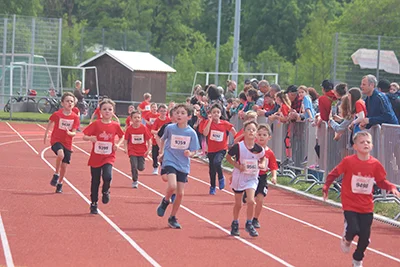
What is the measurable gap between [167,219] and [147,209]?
118 cm

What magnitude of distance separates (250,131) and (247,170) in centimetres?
49

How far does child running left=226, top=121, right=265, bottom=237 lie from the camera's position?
12.7 metres

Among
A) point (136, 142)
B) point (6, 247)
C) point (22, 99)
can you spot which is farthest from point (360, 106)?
point (22, 99)

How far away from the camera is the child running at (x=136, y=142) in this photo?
18.2 metres

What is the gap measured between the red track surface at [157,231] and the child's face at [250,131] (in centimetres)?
126

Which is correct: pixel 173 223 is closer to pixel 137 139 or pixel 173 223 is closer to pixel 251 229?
pixel 251 229

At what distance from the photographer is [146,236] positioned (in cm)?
1213

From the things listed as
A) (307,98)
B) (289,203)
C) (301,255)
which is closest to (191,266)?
(301,255)

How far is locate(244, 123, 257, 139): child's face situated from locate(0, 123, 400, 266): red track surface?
1.26 metres

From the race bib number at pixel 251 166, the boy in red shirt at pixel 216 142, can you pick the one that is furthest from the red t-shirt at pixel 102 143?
the boy in red shirt at pixel 216 142

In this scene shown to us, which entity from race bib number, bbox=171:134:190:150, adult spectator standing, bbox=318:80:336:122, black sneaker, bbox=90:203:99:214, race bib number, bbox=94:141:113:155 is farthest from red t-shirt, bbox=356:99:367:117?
black sneaker, bbox=90:203:99:214

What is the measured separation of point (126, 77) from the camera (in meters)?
51.5

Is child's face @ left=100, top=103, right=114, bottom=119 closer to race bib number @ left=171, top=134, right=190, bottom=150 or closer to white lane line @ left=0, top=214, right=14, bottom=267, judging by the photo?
race bib number @ left=171, top=134, right=190, bottom=150

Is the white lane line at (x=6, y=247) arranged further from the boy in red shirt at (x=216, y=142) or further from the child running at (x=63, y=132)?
the boy in red shirt at (x=216, y=142)
